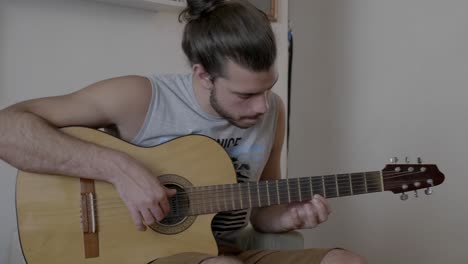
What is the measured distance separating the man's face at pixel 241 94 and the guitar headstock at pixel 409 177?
347mm

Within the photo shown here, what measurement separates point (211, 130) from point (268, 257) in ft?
1.13

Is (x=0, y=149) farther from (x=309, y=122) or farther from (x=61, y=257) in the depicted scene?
(x=309, y=122)

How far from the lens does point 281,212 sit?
118 centimetres

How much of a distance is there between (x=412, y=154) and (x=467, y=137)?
0.75ft

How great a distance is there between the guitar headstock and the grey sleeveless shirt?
33 cm

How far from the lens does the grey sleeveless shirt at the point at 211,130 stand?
3.64ft

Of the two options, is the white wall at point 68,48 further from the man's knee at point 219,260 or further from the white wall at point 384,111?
the man's knee at point 219,260

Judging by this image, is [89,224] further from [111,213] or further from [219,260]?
[219,260]

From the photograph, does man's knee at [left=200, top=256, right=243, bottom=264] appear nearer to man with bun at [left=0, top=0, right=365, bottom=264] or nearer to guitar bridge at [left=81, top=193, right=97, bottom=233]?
man with bun at [left=0, top=0, right=365, bottom=264]

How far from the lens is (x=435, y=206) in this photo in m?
1.74

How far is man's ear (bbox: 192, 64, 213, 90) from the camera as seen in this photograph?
3.68 ft

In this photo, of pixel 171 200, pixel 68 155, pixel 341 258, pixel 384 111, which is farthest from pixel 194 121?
pixel 384 111

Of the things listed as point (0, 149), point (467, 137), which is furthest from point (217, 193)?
point (467, 137)

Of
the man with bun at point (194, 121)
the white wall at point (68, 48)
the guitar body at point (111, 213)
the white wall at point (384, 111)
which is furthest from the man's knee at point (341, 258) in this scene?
the white wall at point (68, 48)
